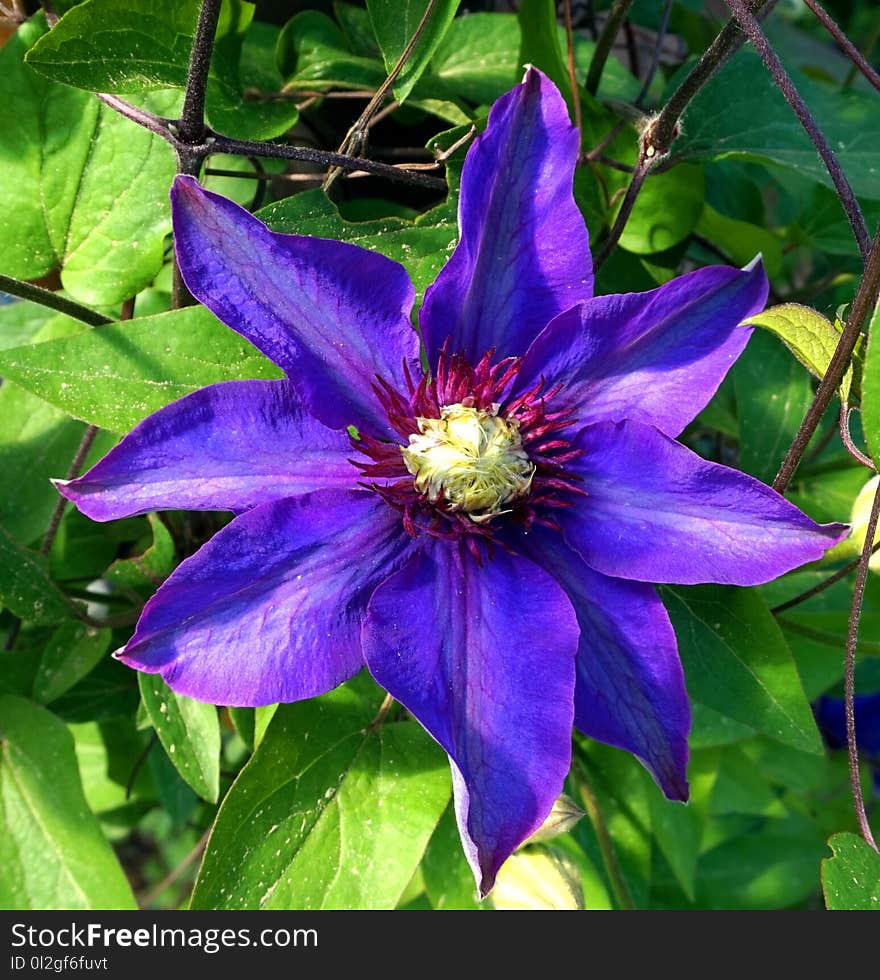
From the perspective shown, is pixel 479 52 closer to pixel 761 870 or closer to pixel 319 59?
pixel 319 59

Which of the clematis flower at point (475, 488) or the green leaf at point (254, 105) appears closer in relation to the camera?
the clematis flower at point (475, 488)

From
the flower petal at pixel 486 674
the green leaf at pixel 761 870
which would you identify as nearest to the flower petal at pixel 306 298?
the flower petal at pixel 486 674

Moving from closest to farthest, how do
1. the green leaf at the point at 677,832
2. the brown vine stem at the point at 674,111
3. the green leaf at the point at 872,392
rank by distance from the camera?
the green leaf at the point at 872,392 < the brown vine stem at the point at 674,111 < the green leaf at the point at 677,832

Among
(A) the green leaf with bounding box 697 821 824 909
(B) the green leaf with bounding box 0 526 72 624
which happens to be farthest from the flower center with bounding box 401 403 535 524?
(A) the green leaf with bounding box 697 821 824 909

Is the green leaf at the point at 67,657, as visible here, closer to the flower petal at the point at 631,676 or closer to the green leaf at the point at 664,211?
the flower petal at the point at 631,676

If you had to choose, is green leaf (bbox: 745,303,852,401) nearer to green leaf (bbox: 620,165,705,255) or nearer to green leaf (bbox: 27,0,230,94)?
green leaf (bbox: 620,165,705,255)

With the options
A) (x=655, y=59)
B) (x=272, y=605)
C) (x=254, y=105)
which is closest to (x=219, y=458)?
(x=272, y=605)
